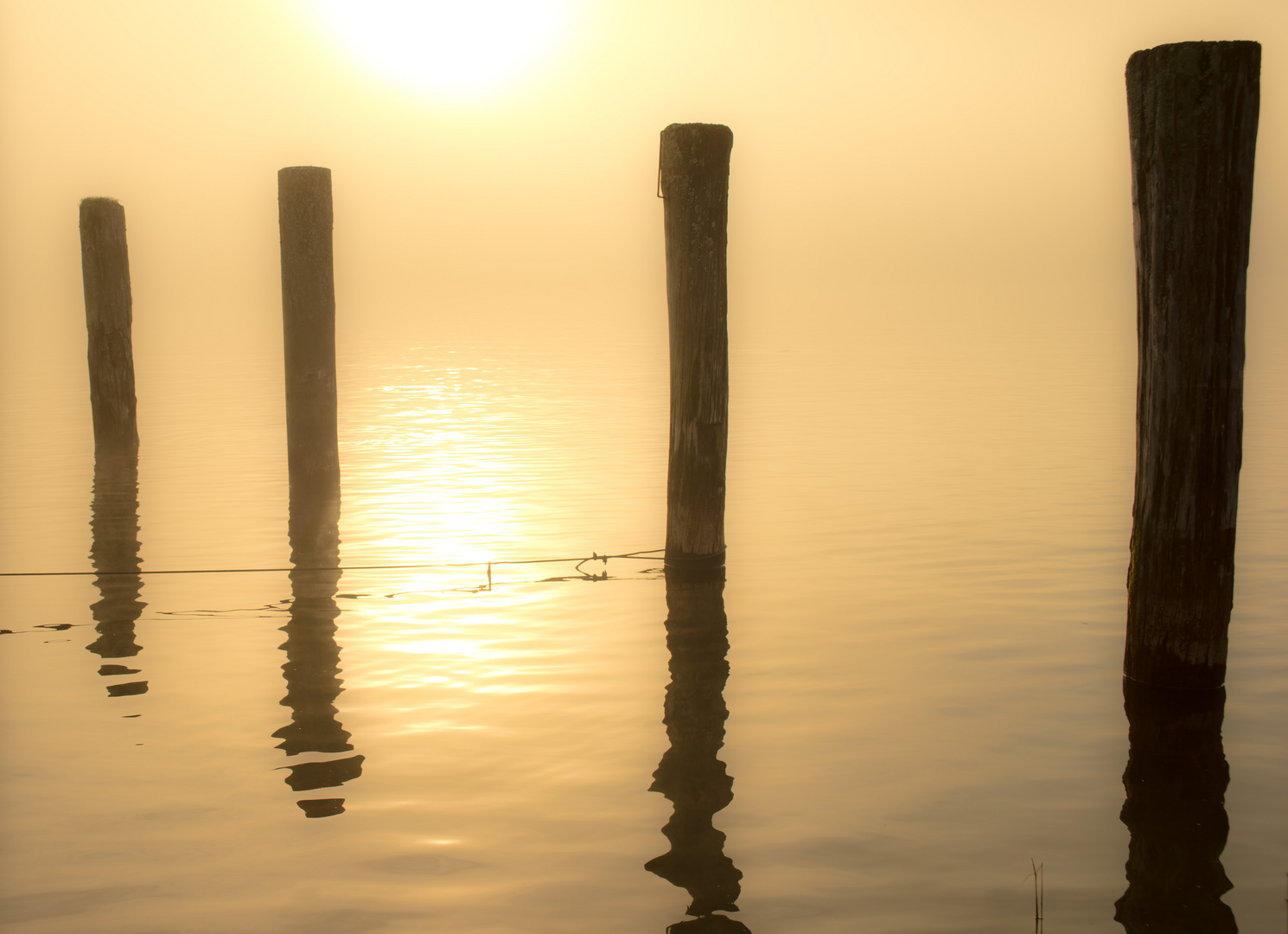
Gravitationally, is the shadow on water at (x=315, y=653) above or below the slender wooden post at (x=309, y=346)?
below

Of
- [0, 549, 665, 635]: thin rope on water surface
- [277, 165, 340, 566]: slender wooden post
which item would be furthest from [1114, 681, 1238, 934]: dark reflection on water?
[277, 165, 340, 566]: slender wooden post

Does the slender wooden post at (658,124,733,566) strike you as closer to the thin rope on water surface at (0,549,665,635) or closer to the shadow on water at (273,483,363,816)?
the thin rope on water surface at (0,549,665,635)

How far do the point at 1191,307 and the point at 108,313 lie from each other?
35.7 ft

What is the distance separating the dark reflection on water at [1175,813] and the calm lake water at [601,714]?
0.22ft

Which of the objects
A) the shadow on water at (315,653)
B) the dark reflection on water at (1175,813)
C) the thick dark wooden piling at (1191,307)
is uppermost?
the thick dark wooden piling at (1191,307)

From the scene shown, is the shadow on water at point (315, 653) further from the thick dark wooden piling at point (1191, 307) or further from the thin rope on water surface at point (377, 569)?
the thick dark wooden piling at point (1191, 307)

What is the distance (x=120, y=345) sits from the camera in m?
13.0

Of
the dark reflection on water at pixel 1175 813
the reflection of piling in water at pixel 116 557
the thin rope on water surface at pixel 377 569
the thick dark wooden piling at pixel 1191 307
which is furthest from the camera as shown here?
the thin rope on water surface at pixel 377 569

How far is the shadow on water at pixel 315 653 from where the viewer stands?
504cm

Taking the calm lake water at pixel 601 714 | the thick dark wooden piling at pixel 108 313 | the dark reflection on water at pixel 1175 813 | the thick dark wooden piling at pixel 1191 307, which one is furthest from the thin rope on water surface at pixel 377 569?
the thick dark wooden piling at pixel 108 313

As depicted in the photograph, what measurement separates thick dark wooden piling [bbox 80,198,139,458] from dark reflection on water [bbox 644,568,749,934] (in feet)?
25.2

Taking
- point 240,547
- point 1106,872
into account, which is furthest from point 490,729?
point 240,547

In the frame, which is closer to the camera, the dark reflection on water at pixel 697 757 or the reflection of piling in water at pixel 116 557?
the dark reflection on water at pixel 697 757

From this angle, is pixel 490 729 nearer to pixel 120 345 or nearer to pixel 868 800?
pixel 868 800
